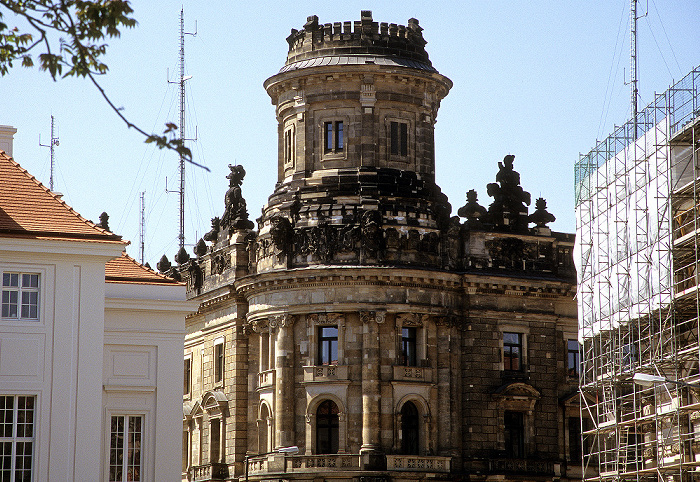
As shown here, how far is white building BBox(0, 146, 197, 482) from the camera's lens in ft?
119

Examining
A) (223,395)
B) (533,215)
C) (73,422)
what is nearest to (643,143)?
(533,215)

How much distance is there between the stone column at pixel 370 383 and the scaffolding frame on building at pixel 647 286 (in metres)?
11.0

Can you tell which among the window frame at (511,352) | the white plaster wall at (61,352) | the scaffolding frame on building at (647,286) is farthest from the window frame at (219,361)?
the white plaster wall at (61,352)

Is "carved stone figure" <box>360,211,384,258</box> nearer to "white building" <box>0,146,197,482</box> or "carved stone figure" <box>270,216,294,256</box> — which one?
"carved stone figure" <box>270,216,294,256</box>

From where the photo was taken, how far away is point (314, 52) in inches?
2581

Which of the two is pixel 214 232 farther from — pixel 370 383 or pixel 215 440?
pixel 370 383

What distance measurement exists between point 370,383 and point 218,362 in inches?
452

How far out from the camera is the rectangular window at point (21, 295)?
36.6 metres

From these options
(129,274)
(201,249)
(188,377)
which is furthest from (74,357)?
(201,249)

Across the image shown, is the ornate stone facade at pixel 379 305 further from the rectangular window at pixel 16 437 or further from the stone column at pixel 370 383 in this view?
the rectangular window at pixel 16 437

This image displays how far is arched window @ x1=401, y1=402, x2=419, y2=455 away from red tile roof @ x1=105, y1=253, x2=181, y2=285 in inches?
869

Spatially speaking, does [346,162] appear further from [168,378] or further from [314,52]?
[168,378]

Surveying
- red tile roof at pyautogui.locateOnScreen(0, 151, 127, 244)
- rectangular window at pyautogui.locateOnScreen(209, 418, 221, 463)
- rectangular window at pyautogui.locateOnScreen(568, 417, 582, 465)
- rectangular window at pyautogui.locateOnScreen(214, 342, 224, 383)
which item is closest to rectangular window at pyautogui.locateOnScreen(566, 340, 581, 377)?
rectangular window at pyautogui.locateOnScreen(568, 417, 582, 465)

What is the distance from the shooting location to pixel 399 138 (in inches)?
2566
